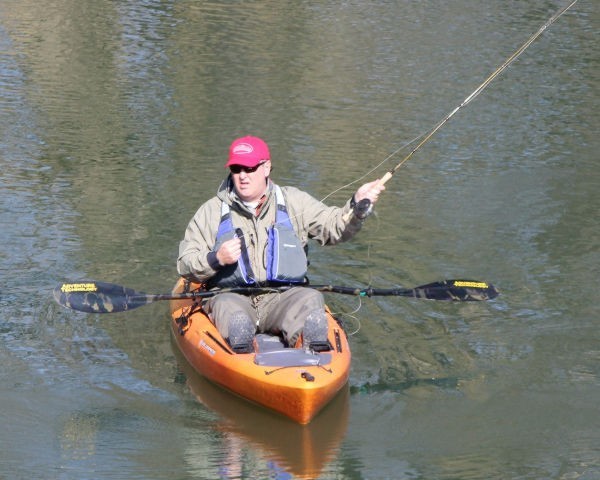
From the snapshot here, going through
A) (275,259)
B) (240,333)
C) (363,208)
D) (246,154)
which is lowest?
(240,333)

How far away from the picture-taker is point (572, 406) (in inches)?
278

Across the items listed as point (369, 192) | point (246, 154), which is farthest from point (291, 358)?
point (246, 154)

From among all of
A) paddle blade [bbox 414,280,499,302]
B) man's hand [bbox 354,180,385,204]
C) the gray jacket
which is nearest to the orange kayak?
the gray jacket

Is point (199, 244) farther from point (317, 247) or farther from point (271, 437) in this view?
point (317, 247)

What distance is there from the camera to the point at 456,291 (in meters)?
7.77

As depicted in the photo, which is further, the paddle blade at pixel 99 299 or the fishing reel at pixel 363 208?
the paddle blade at pixel 99 299

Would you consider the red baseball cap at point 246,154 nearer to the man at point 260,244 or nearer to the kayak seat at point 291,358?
the man at point 260,244

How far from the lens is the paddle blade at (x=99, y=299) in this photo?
764 cm

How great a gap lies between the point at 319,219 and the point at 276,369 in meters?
1.12

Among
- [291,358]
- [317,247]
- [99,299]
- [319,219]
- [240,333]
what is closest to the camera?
[291,358]

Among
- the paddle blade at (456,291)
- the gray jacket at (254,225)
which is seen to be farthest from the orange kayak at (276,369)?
the paddle blade at (456,291)

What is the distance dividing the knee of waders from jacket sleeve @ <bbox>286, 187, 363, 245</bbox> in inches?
29.4

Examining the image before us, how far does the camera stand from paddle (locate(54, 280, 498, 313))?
754cm

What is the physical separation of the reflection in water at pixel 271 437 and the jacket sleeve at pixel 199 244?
749 millimetres
